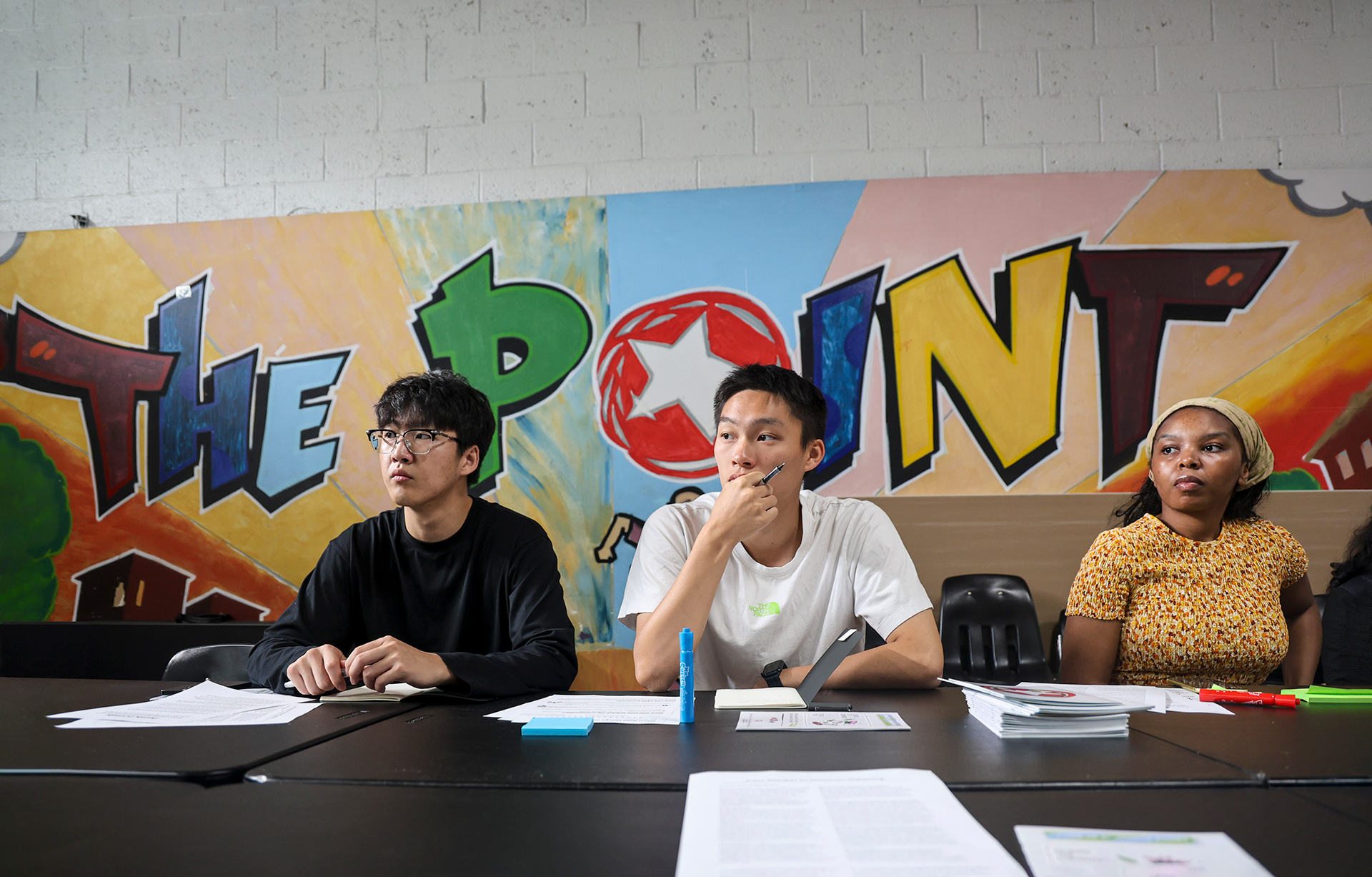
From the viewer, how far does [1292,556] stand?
1.91 meters

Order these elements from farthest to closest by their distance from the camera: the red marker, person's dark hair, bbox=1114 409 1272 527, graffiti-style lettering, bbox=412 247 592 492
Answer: graffiti-style lettering, bbox=412 247 592 492 < person's dark hair, bbox=1114 409 1272 527 < the red marker

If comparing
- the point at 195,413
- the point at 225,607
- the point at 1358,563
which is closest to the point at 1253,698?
the point at 1358,563

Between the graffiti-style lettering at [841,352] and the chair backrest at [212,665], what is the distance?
182cm

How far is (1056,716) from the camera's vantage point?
1016 millimetres

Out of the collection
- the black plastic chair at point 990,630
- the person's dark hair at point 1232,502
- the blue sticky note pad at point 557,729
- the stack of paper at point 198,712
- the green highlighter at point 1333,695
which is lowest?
the black plastic chair at point 990,630

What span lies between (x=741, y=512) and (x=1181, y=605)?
1005mm

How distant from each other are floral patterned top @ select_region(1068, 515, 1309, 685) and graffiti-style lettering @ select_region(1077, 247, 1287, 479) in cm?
95

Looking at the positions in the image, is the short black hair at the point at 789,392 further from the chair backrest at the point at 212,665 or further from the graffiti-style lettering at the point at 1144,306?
the graffiti-style lettering at the point at 1144,306

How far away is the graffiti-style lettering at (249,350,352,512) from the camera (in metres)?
2.92

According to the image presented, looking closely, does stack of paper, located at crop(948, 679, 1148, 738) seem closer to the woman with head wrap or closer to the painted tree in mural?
the woman with head wrap

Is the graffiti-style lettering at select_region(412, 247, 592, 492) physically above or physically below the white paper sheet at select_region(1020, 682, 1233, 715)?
above

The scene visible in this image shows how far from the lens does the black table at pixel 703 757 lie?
0.81m

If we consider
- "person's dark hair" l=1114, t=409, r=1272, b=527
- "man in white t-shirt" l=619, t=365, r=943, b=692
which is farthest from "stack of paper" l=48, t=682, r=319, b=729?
"person's dark hair" l=1114, t=409, r=1272, b=527

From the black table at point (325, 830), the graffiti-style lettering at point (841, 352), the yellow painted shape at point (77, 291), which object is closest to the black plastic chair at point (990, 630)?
the graffiti-style lettering at point (841, 352)
